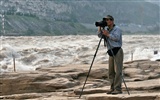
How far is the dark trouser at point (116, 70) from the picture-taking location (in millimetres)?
8258

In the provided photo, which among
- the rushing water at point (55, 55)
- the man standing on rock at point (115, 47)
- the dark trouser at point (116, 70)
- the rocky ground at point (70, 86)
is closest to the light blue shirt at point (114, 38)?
the man standing on rock at point (115, 47)

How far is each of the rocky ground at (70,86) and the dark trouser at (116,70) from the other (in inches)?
11.3

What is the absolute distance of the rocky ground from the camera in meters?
8.58

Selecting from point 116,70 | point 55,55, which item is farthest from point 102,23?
point 55,55

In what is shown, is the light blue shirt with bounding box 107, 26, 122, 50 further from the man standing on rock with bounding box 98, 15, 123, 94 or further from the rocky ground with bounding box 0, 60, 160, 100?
the rocky ground with bounding box 0, 60, 160, 100

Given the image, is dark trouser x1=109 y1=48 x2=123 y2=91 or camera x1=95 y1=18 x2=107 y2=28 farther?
dark trouser x1=109 y1=48 x2=123 y2=91

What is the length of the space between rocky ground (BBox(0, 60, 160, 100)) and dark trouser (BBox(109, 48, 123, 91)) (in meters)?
→ 0.29

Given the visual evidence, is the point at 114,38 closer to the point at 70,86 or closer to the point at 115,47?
the point at 115,47

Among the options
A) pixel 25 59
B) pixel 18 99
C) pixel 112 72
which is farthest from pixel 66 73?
pixel 25 59

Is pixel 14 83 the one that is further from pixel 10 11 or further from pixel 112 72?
pixel 10 11

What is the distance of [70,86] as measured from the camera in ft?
36.5

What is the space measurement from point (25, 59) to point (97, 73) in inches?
762

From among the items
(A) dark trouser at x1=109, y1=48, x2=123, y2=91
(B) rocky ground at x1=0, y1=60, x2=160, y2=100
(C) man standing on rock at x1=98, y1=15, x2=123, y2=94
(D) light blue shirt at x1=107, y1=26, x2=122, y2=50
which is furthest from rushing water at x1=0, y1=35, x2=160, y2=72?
(D) light blue shirt at x1=107, y1=26, x2=122, y2=50

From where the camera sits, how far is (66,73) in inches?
527
